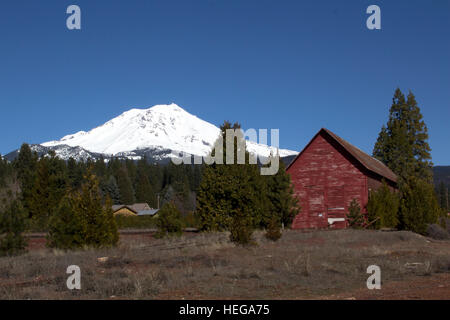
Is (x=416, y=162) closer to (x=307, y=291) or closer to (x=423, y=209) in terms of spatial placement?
(x=423, y=209)

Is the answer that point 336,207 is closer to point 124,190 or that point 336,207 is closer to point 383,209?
point 383,209

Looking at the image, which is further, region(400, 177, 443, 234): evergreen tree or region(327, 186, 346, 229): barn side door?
region(327, 186, 346, 229): barn side door

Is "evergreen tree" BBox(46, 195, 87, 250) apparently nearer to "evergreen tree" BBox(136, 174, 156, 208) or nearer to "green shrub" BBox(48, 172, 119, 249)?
"green shrub" BBox(48, 172, 119, 249)

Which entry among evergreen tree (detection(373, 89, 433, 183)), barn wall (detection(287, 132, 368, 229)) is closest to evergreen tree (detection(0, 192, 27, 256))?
barn wall (detection(287, 132, 368, 229))

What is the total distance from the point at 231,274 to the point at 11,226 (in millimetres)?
13521

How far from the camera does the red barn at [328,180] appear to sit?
3972cm

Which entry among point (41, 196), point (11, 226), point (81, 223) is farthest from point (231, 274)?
point (41, 196)

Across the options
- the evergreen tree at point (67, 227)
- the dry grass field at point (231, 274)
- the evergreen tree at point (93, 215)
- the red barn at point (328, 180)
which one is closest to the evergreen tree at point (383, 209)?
the red barn at point (328, 180)

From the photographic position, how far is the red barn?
1564 inches

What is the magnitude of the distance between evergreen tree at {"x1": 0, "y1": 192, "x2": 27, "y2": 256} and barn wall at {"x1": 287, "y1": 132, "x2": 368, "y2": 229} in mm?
24427

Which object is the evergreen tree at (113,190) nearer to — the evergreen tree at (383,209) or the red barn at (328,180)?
the red barn at (328,180)

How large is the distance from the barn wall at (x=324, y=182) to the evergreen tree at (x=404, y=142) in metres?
17.9

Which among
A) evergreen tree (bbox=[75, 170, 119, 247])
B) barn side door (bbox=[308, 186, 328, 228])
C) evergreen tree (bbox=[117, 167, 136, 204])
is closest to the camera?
evergreen tree (bbox=[75, 170, 119, 247])
